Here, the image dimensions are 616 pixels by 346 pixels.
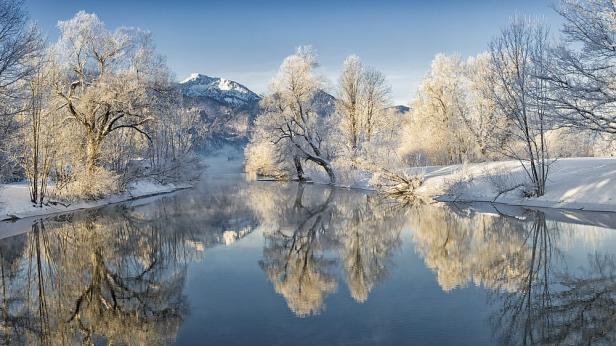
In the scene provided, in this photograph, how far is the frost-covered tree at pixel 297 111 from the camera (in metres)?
38.4

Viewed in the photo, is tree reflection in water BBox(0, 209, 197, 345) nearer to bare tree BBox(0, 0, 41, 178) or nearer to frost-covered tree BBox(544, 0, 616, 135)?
bare tree BBox(0, 0, 41, 178)

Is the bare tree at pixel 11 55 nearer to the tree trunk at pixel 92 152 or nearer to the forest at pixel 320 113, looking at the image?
the forest at pixel 320 113

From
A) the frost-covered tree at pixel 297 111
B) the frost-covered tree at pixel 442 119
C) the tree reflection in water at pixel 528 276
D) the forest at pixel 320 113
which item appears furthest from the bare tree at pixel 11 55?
the frost-covered tree at pixel 442 119

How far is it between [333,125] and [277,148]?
18.4ft

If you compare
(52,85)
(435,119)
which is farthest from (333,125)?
(52,85)

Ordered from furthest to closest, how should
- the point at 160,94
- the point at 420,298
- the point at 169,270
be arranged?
1. the point at 160,94
2. the point at 169,270
3. the point at 420,298

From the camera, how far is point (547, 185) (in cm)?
2191

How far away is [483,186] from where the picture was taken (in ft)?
81.0

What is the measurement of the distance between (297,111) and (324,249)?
27.2 meters

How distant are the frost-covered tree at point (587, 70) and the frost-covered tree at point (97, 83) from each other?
21151mm

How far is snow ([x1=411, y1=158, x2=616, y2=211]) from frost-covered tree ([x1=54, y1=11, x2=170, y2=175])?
1777cm

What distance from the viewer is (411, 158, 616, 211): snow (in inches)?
746

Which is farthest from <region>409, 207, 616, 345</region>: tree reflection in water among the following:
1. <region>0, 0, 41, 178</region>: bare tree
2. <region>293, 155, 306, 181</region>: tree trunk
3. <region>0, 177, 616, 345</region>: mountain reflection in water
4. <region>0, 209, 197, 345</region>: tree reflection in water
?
<region>293, 155, 306, 181</region>: tree trunk

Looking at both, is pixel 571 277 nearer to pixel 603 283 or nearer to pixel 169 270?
pixel 603 283
